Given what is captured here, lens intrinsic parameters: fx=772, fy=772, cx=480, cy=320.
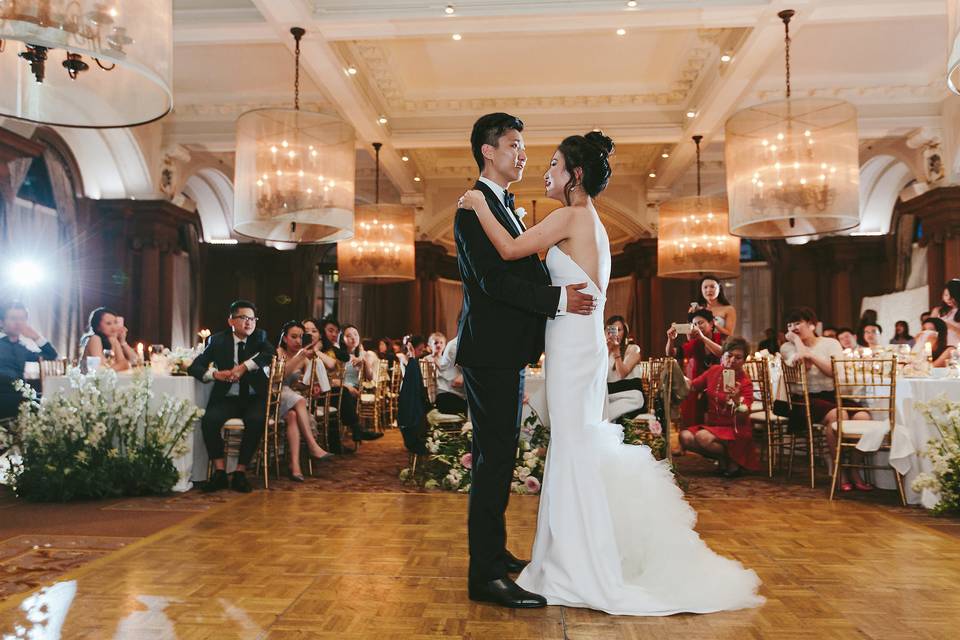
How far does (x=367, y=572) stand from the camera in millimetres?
3162

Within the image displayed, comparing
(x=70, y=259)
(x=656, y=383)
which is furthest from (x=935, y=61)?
(x=70, y=259)

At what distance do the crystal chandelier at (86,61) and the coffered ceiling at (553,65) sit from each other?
3565 millimetres

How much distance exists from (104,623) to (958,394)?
4.71 meters

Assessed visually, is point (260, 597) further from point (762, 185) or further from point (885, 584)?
point (762, 185)

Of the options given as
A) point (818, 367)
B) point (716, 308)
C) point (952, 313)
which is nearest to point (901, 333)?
point (952, 313)

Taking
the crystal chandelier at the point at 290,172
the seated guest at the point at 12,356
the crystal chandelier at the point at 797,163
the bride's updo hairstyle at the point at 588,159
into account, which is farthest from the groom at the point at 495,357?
the seated guest at the point at 12,356

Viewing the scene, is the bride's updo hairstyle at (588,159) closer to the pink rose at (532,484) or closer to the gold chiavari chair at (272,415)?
the pink rose at (532,484)

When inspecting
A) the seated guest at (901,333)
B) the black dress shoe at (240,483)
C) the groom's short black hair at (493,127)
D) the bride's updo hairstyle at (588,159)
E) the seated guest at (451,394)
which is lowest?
the black dress shoe at (240,483)

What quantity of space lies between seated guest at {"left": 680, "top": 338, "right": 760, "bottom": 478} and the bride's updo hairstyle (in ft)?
12.1

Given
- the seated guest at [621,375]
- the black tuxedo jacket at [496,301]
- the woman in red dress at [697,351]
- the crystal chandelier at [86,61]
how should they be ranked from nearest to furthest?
1. the black tuxedo jacket at [496,301]
2. the crystal chandelier at [86,61]
3. the seated guest at [621,375]
4. the woman in red dress at [697,351]

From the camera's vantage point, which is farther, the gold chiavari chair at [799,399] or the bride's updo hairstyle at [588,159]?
the gold chiavari chair at [799,399]

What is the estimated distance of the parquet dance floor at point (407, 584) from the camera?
96.9 inches

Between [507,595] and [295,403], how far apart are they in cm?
389

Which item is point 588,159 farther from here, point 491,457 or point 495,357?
point 491,457
